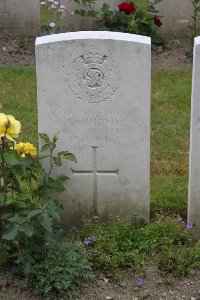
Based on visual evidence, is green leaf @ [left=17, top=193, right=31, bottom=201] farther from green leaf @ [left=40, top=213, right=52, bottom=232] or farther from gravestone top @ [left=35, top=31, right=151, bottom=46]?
gravestone top @ [left=35, top=31, right=151, bottom=46]

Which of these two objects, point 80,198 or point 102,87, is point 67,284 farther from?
point 102,87

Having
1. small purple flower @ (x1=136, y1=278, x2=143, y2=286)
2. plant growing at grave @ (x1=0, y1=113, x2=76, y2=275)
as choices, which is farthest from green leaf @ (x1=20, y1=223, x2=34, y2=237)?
small purple flower @ (x1=136, y1=278, x2=143, y2=286)

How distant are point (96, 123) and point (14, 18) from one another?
14.9ft

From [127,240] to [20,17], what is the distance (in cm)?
489

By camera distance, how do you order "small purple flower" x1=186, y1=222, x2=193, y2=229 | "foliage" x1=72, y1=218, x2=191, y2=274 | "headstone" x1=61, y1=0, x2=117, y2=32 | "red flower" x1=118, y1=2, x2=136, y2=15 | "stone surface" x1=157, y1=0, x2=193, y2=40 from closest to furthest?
"foliage" x1=72, y1=218, x2=191, y2=274 → "small purple flower" x1=186, y1=222, x2=193, y2=229 → "red flower" x1=118, y1=2, x2=136, y2=15 → "headstone" x1=61, y1=0, x2=117, y2=32 → "stone surface" x1=157, y1=0, x2=193, y2=40

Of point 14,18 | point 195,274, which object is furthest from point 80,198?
point 14,18

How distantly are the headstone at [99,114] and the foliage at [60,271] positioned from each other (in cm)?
54

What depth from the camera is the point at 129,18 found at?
26.7ft

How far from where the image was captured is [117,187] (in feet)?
15.1

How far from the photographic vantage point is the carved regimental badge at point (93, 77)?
4.36 meters

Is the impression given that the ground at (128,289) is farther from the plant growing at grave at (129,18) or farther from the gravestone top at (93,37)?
the plant growing at grave at (129,18)

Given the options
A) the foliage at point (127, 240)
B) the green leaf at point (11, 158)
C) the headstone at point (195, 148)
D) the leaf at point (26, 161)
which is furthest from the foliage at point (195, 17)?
the green leaf at point (11, 158)

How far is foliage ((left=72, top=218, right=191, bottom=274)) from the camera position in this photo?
4266 millimetres

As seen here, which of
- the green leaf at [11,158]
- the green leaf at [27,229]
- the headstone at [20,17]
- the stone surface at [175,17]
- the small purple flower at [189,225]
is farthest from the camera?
the headstone at [20,17]
